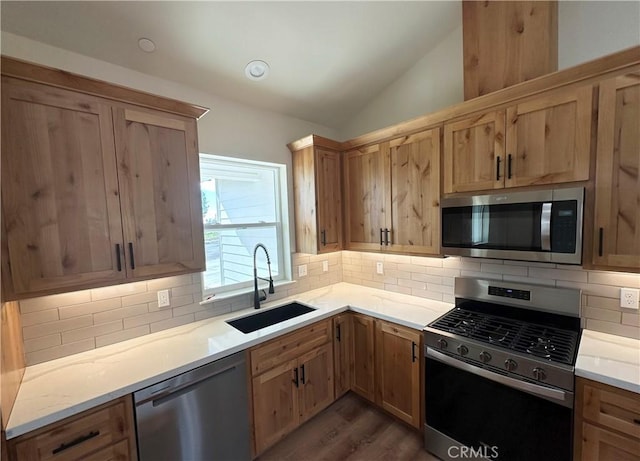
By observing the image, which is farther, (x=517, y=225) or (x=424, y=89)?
(x=424, y=89)

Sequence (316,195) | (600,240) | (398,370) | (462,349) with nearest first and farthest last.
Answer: (600,240) < (462,349) < (398,370) < (316,195)

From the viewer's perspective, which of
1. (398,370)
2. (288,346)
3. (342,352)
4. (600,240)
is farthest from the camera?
(342,352)

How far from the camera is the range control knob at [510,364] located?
4.75 feet

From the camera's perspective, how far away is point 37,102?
126 cm

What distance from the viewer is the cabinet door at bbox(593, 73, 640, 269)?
1312mm

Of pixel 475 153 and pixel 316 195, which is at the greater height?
pixel 475 153

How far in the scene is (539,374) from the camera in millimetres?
1376

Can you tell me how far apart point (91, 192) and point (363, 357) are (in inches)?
88.5

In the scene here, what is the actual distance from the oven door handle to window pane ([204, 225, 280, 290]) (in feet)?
5.29

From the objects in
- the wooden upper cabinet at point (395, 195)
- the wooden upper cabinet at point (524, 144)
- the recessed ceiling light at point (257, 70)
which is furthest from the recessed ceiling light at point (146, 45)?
the wooden upper cabinet at point (524, 144)

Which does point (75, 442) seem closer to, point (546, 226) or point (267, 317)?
point (267, 317)

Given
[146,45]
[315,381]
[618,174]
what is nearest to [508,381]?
[618,174]

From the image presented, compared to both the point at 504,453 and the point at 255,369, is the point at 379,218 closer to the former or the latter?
the point at 255,369

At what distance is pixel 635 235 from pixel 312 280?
2314 mm
